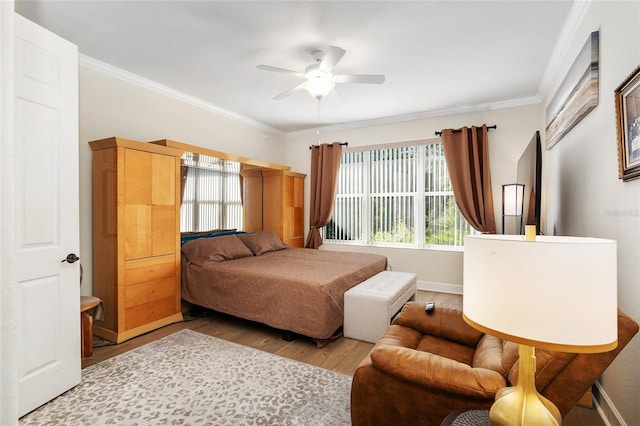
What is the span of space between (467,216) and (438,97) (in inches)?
67.2

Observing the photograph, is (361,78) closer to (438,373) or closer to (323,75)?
(323,75)

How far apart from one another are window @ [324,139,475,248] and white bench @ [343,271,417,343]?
2.03 meters

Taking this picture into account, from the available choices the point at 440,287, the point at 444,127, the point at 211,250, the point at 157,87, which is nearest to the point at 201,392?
the point at 211,250

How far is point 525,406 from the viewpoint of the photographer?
89cm

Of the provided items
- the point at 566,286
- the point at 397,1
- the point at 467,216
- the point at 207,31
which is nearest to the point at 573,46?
the point at 397,1

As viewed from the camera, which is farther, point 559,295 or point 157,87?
point 157,87

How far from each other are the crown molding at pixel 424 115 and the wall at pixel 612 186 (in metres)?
1.72

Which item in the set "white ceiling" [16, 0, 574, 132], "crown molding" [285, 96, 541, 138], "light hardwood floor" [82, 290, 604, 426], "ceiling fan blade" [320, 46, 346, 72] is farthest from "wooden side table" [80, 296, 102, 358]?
"crown molding" [285, 96, 541, 138]

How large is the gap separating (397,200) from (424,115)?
4.53 ft

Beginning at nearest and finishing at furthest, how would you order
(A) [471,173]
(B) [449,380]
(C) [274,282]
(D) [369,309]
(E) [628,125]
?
1. (B) [449,380]
2. (E) [628,125]
3. (D) [369,309]
4. (C) [274,282]
5. (A) [471,173]

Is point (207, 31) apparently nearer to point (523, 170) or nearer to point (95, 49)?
point (95, 49)

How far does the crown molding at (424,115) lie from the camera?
13.5ft

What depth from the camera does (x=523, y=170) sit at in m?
3.47

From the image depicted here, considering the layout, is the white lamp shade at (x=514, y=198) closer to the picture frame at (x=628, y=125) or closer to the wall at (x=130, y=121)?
the picture frame at (x=628, y=125)
